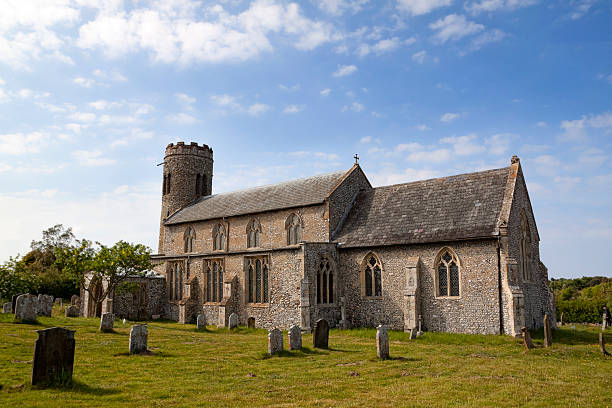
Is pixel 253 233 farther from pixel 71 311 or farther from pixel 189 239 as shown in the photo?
pixel 71 311

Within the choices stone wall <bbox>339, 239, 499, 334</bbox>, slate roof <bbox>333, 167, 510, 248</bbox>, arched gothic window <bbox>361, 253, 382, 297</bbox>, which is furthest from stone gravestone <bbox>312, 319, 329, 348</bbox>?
slate roof <bbox>333, 167, 510, 248</bbox>

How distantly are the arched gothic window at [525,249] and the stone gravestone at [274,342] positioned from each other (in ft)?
48.1

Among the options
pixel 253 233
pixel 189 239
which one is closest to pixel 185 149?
pixel 189 239

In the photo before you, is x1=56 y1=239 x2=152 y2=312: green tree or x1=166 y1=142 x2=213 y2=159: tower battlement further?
x1=166 y1=142 x2=213 y2=159: tower battlement

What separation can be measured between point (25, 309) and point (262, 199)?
16.9 m

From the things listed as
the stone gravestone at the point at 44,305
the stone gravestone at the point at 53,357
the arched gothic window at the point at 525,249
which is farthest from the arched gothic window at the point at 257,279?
the stone gravestone at the point at 53,357

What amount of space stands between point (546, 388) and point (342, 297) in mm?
15960

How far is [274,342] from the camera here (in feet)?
55.2

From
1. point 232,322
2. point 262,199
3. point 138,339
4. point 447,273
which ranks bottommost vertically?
point 232,322

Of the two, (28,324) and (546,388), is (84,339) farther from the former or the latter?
(546,388)

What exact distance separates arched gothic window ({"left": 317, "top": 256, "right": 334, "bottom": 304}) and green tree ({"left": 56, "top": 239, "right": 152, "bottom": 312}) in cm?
1210

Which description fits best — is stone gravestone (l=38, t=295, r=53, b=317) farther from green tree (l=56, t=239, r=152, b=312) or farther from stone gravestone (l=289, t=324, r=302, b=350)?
stone gravestone (l=289, t=324, r=302, b=350)

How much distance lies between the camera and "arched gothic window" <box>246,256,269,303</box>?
97.7 ft

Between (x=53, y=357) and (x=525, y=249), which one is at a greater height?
(x=525, y=249)
